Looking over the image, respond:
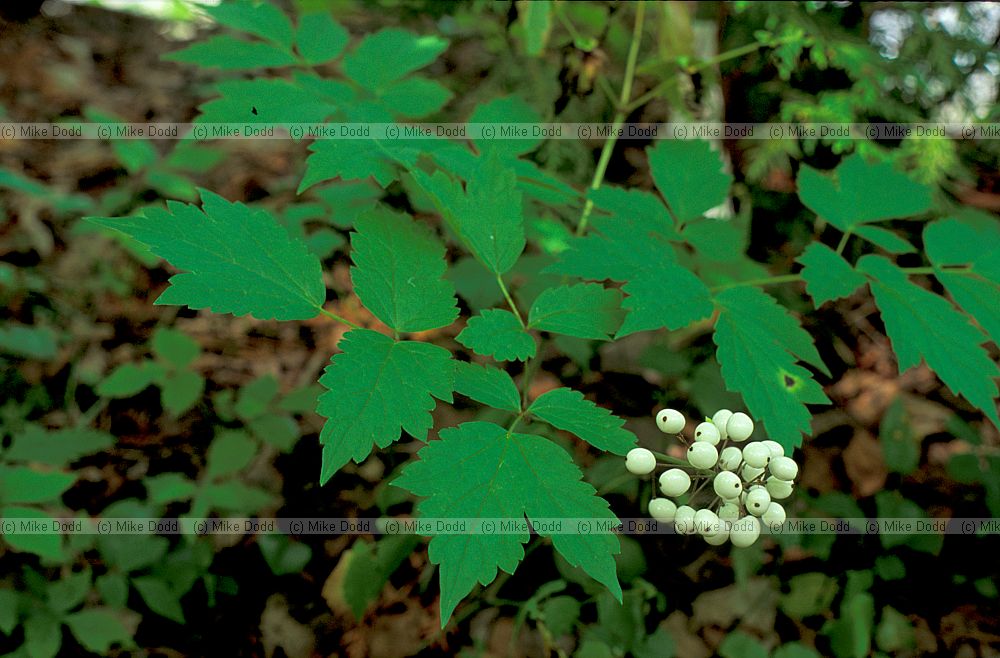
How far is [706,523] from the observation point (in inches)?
35.5

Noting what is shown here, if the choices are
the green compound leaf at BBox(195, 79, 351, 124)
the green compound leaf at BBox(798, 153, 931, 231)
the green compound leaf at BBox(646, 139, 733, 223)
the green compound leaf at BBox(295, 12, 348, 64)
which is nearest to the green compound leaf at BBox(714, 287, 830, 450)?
the green compound leaf at BBox(646, 139, 733, 223)

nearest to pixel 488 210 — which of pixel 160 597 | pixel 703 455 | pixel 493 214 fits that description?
pixel 493 214

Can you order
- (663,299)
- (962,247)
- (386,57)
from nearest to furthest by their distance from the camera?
(663,299) → (962,247) → (386,57)

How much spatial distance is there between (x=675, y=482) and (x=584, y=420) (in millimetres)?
161

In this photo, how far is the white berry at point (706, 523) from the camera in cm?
90

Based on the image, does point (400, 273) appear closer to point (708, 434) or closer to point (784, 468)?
point (708, 434)

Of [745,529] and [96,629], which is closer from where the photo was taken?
[745,529]

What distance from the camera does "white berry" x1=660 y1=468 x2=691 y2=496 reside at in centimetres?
91

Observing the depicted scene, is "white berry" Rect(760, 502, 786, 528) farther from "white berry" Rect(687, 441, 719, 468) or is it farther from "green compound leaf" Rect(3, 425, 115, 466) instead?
"green compound leaf" Rect(3, 425, 115, 466)

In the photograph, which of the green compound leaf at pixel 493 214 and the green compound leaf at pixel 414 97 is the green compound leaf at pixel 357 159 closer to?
the green compound leaf at pixel 493 214

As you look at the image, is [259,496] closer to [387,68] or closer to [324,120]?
[324,120]

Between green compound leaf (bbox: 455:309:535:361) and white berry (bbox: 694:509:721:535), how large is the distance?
34 cm

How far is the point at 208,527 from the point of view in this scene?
1617 mm

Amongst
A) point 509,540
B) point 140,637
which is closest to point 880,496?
point 509,540
